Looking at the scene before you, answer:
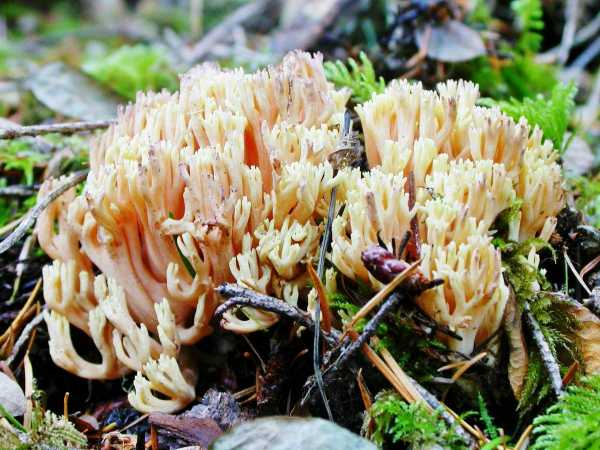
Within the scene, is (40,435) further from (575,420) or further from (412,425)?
(575,420)

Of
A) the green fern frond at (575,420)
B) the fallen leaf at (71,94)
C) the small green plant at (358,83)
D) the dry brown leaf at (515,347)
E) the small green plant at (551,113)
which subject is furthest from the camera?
the fallen leaf at (71,94)

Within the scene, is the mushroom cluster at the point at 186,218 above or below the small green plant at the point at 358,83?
below

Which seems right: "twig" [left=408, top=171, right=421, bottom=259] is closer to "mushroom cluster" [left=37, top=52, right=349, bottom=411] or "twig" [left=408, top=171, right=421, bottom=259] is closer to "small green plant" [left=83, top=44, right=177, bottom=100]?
"mushroom cluster" [left=37, top=52, right=349, bottom=411]

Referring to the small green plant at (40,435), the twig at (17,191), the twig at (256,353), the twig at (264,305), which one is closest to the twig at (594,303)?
the twig at (264,305)

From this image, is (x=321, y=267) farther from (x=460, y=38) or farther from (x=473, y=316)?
(x=460, y=38)

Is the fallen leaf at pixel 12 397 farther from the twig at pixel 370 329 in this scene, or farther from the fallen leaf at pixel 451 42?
the fallen leaf at pixel 451 42

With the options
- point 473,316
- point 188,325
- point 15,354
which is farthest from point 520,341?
point 15,354

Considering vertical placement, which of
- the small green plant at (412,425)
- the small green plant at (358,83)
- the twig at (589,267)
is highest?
the small green plant at (358,83)
